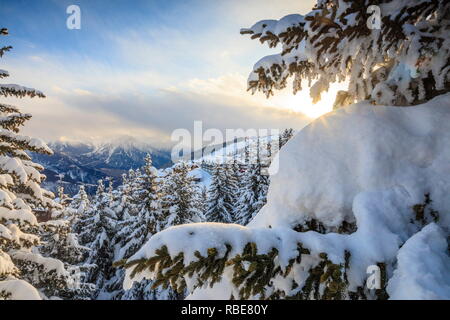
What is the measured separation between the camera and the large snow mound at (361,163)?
10.5ft

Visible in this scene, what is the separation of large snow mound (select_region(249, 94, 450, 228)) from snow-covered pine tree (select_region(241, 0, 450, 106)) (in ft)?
1.65

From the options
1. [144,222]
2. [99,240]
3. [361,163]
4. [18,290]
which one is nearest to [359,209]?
[361,163]

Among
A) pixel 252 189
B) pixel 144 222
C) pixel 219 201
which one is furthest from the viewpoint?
pixel 219 201

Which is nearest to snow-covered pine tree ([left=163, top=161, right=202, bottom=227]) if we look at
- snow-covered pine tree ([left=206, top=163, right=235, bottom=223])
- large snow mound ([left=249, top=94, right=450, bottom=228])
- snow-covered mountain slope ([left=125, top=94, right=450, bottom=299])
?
snow-covered pine tree ([left=206, top=163, right=235, bottom=223])

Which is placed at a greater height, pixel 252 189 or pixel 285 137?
pixel 285 137

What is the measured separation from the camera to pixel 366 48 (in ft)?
12.3

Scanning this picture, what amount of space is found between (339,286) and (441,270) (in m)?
0.83

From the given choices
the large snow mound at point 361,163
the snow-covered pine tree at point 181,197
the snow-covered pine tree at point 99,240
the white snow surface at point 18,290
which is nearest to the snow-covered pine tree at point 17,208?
the white snow surface at point 18,290

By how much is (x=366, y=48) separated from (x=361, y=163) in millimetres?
1700

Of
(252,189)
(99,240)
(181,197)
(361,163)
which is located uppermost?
(361,163)

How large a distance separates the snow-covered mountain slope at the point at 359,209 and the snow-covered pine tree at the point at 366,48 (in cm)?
51

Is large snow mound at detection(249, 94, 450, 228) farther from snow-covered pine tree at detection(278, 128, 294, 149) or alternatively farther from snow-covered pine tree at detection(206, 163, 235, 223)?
snow-covered pine tree at detection(206, 163, 235, 223)

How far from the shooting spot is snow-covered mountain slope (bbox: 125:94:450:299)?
2291mm

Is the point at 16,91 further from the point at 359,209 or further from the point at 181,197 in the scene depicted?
the point at 181,197
